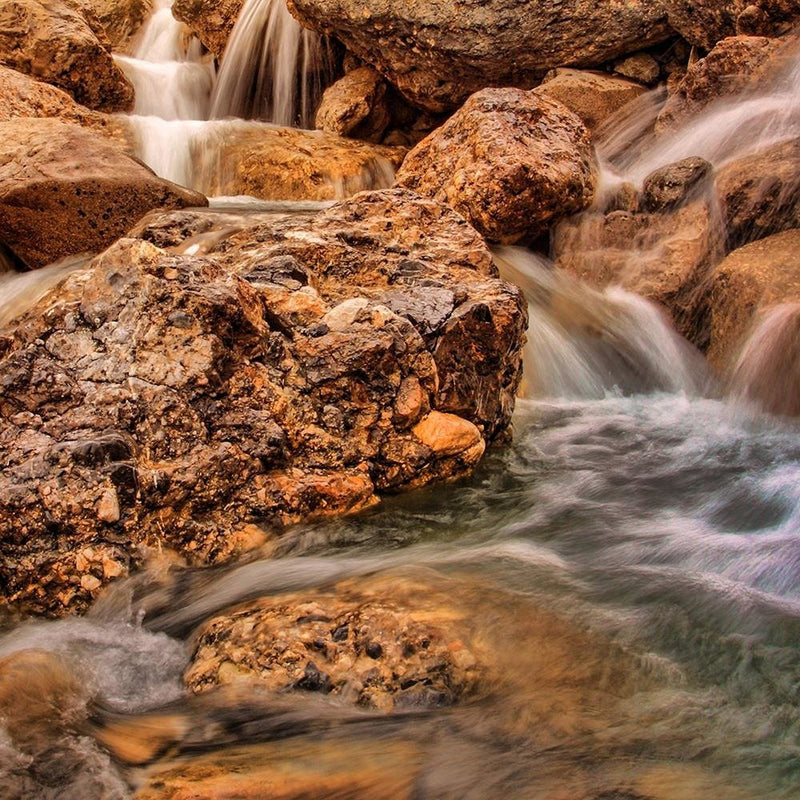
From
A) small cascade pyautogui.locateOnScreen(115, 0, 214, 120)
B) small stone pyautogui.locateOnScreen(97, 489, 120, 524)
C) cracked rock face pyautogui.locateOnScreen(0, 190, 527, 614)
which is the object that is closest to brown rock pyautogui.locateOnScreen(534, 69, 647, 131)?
small cascade pyautogui.locateOnScreen(115, 0, 214, 120)

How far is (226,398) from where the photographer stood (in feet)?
11.6

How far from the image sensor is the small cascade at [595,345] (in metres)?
5.54

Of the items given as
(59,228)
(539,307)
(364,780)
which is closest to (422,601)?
(364,780)

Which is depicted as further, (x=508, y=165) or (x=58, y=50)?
(x=58, y=50)

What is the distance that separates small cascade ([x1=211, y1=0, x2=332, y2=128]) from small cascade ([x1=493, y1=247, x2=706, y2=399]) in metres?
6.76

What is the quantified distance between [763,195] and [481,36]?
200 inches

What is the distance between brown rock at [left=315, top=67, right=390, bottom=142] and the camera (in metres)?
10.9

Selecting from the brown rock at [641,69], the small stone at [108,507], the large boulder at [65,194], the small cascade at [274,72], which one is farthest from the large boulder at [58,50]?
the small stone at [108,507]

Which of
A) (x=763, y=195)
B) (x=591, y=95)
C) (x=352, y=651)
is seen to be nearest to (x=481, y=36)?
(x=591, y=95)

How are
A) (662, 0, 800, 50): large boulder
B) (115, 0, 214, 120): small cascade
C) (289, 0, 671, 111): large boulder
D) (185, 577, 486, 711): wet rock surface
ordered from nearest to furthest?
(185, 577, 486, 711): wet rock surface, (662, 0, 800, 50): large boulder, (289, 0, 671, 111): large boulder, (115, 0, 214, 120): small cascade

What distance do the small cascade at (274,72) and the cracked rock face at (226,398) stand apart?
8.47 meters

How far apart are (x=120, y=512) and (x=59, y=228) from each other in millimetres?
4541

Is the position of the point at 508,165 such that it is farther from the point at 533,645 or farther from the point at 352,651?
the point at 352,651

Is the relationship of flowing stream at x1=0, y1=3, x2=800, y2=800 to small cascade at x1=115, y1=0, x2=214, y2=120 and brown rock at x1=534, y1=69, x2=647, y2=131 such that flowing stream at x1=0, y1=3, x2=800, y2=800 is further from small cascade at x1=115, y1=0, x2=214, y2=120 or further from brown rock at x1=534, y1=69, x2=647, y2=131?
small cascade at x1=115, y1=0, x2=214, y2=120
